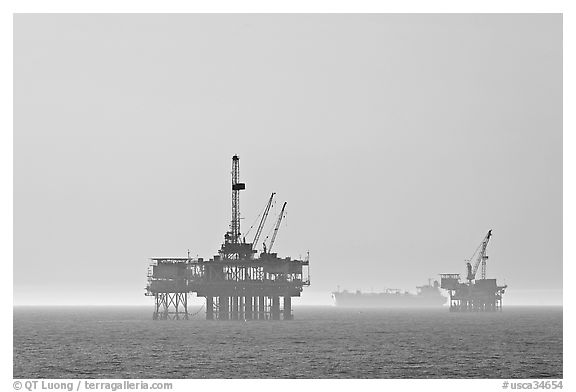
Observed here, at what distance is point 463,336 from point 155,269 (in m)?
53.9

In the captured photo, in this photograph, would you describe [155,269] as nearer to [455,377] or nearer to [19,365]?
[19,365]

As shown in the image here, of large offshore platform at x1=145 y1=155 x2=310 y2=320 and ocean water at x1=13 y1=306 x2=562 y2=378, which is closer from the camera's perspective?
ocean water at x1=13 y1=306 x2=562 y2=378

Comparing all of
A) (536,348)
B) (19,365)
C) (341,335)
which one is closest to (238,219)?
(341,335)

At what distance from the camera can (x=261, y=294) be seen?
189m

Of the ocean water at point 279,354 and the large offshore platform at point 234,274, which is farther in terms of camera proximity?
the large offshore platform at point 234,274

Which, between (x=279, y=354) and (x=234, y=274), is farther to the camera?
(x=234, y=274)

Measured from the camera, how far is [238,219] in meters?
190
